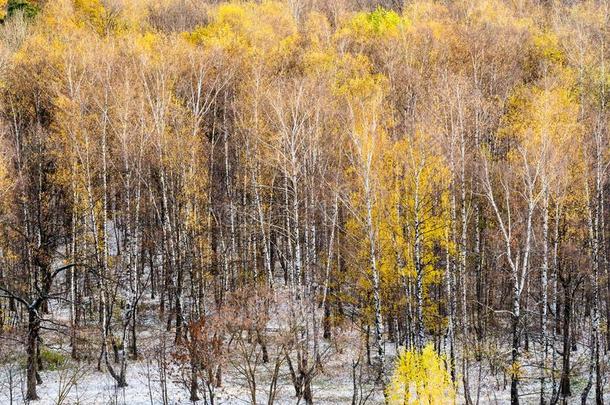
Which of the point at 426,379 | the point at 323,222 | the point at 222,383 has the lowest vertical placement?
the point at 222,383

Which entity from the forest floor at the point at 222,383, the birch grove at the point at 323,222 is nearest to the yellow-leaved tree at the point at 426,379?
the birch grove at the point at 323,222

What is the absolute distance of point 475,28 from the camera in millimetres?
41188

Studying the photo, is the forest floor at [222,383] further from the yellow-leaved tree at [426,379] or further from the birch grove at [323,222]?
the yellow-leaved tree at [426,379]

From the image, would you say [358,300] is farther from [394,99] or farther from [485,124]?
[394,99]

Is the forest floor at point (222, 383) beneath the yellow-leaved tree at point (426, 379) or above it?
beneath

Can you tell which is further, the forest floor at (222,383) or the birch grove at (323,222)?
the forest floor at (222,383)

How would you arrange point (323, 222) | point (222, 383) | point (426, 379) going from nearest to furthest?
point (426, 379) < point (222, 383) < point (323, 222)

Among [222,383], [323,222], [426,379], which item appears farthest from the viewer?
[323,222]

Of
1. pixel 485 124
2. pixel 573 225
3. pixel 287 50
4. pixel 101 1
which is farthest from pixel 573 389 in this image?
pixel 101 1

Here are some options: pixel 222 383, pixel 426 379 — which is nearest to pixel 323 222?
pixel 222 383

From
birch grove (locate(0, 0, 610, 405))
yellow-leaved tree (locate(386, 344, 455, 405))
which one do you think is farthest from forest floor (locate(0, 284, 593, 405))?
yellow-leaved tree (locate(386, 344, 455, 405))

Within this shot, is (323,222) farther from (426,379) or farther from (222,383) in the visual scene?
(426,379)

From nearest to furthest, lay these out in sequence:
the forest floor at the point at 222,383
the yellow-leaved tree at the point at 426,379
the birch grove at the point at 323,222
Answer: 1. the yellow-leaved tree at the point at 426,379
2. the birch grove at the point at 323,222
3. the forest floor at the point at 222,383

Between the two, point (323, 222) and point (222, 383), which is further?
point (323, 222)
